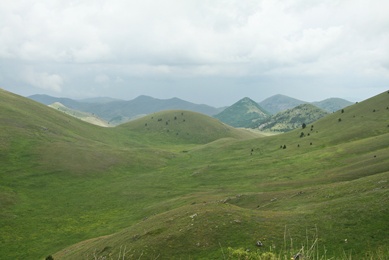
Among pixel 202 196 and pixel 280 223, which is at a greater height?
pixel 280 223

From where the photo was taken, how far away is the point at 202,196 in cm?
8456

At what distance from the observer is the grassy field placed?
3584 centimetres

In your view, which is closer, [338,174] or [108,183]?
[338,174]

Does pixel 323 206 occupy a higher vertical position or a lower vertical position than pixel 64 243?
higher

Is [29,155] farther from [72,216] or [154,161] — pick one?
[72,216]

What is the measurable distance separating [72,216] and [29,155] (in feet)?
247

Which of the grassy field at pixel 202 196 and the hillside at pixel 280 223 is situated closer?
the hillside at pixel 280 223


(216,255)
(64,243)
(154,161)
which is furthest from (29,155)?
(216,255)

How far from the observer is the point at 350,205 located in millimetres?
40000

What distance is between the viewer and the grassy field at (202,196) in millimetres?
35844

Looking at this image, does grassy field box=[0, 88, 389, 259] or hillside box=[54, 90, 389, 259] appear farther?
grassy field box=[0, 88, 389, 259]

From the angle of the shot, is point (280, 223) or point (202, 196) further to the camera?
point (202, 196)

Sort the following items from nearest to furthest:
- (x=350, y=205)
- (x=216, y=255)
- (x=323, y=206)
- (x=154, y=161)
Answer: (x=216, y=255) < (x=350, y=205) < (x=323, y=206) < (x=154, y=161)

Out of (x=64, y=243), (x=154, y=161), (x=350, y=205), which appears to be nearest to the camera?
(x=350, y=205)
